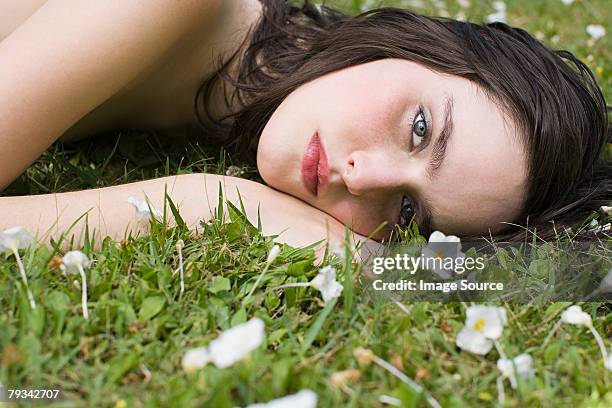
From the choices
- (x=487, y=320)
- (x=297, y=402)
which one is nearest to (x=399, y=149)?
(x=487, y=320)

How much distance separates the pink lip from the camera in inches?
86.7

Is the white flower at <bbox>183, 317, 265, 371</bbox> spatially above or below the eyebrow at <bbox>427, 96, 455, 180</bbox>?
below

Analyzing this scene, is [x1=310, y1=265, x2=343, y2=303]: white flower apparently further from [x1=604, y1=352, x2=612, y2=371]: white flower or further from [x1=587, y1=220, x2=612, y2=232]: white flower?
[x1=587, y1=220, x2=612, y2=232]: white flower

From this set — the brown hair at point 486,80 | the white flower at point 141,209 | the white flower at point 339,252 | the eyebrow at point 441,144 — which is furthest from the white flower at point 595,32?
the white flower at point 141,209

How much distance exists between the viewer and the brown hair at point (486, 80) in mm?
2256

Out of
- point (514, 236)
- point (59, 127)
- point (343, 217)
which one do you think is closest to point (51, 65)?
point (59, 127)

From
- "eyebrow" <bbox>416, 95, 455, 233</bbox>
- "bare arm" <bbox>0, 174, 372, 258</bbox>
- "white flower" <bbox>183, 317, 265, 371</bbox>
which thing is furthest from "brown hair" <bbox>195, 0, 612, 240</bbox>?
"white flower" <bbox>183, 317, 265, 371</bbox>

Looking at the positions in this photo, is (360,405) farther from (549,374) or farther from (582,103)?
(582,103)

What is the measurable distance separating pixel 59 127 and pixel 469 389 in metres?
1.36

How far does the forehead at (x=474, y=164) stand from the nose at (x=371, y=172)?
4.6 inches

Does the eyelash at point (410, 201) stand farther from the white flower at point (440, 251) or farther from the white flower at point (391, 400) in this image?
the white flower at point (391, 400)

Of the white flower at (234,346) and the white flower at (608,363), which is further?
the white flower at (608,363)

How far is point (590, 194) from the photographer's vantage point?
8.14 ft

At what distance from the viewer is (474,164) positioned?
2.11 metres
